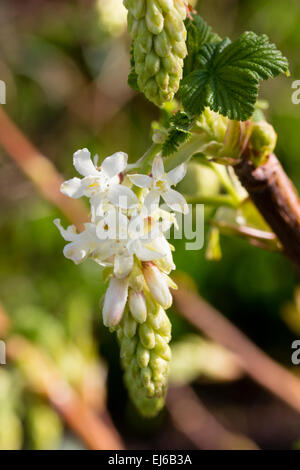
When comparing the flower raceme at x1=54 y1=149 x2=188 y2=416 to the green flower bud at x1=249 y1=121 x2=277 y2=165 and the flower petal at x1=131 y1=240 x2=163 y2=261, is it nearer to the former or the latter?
the flower petal at x1=131 y1=240 x2=163 y2=261

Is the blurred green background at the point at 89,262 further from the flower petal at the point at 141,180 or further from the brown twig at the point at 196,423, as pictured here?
the flower petal at the point at 141,180

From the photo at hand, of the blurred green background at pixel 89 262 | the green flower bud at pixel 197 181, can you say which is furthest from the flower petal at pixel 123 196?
the blurred green background at pixel 89 262

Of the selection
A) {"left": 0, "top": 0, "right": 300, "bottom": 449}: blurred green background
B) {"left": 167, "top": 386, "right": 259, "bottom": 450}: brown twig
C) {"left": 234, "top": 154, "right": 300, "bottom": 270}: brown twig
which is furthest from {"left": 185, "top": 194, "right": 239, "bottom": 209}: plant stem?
{"left": 167, "top": 386, "right": 259, "bottom": 450}: brown twig

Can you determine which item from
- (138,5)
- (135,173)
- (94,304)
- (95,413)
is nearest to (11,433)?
(95,413)

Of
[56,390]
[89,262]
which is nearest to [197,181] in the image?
[56,390]

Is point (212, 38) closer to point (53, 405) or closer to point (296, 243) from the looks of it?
point (296, 243)

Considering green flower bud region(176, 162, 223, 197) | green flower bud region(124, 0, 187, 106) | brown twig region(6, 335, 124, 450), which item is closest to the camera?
green flower bud region(124, 0, 187, 106)
